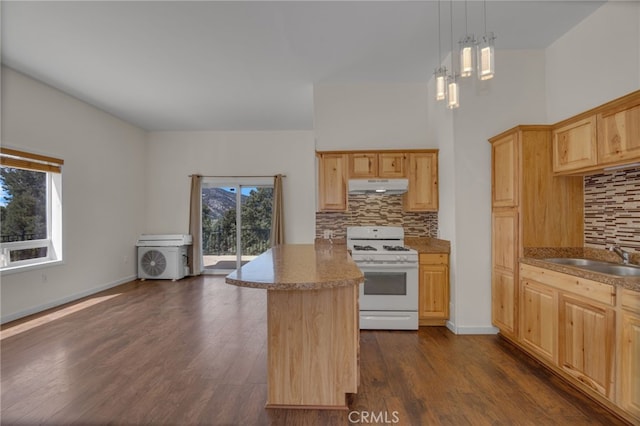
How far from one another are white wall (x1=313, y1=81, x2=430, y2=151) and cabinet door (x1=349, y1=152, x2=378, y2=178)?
307 millimetres

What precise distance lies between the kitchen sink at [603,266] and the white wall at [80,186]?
5.98 m

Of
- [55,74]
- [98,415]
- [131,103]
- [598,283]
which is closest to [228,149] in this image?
[131,103]

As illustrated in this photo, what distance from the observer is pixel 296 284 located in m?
1.57

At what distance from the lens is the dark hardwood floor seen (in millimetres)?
1980

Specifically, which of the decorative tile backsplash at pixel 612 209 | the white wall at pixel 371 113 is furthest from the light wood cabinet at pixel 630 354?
the white wall at pixel 371 113

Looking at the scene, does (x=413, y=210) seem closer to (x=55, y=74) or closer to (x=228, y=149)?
(x=228, y=149)

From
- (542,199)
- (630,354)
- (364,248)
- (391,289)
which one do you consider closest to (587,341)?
(630,354)

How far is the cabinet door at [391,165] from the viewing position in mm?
3971

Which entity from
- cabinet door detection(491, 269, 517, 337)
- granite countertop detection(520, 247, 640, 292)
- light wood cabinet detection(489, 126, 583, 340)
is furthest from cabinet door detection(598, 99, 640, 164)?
cabinet door detection(491, 269, 517, 337)

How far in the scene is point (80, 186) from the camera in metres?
4.78

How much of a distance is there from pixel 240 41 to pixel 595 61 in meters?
3.35

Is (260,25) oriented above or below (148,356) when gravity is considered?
above

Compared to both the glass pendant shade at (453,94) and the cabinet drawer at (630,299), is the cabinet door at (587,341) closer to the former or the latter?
the cabinet drawer at (630,299)

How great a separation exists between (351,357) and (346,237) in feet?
7.47
